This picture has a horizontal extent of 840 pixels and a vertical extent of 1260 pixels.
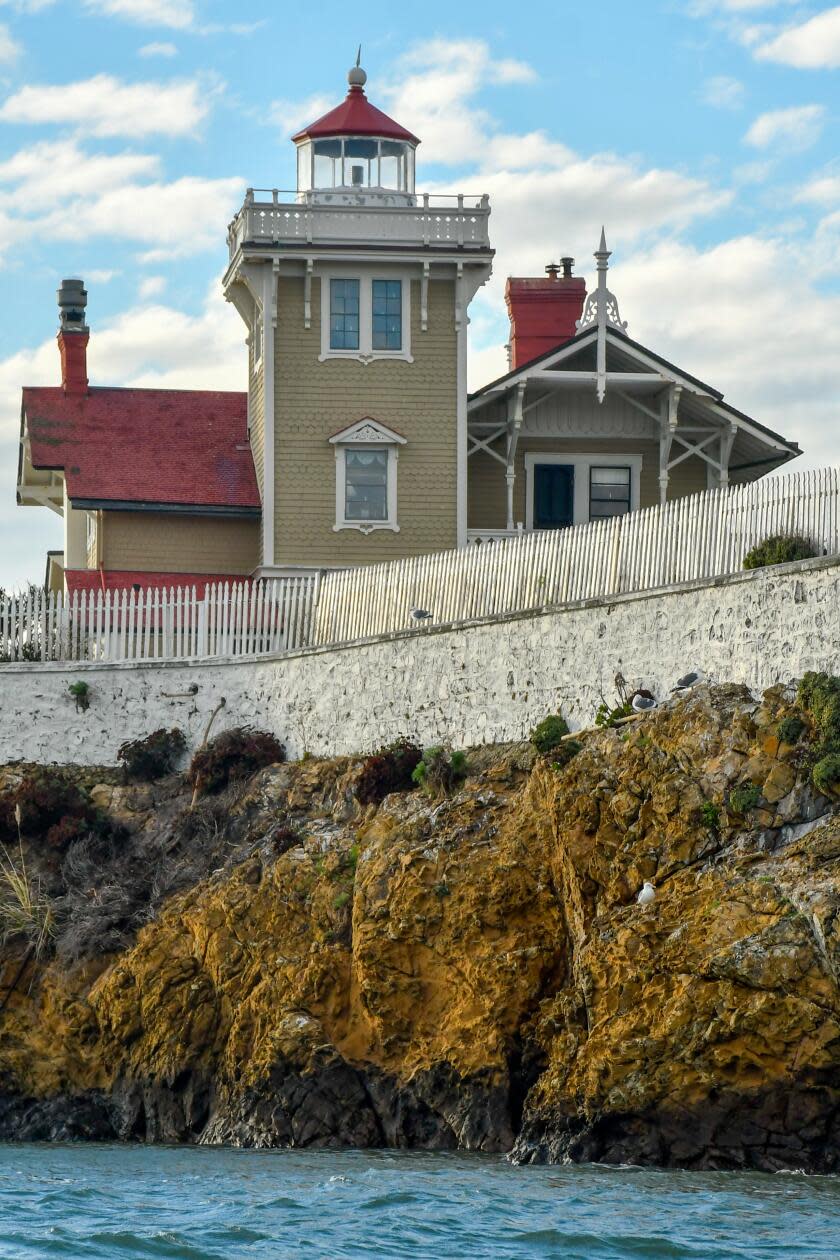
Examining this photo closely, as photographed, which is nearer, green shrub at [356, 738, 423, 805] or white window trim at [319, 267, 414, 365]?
green shrub at [356, 738, 423, 805]

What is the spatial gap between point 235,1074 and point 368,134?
19624mm

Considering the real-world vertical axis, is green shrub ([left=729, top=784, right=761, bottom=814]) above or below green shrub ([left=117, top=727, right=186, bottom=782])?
below

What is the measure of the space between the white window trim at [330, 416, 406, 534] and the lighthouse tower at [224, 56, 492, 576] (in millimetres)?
25

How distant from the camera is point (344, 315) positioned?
43438mm

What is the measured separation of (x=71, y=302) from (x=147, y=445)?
4.45m

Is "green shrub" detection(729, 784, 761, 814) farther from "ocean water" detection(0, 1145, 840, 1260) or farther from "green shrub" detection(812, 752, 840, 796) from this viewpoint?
"ocean water" detection(0, 1145, 840, 1260)

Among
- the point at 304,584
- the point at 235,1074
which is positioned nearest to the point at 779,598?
the point at 235,1074

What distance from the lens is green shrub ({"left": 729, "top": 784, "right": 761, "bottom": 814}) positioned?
2717cm

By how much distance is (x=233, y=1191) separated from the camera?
83.3 feet

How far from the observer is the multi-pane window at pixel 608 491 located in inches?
1761

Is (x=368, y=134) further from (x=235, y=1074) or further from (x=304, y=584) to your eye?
(x=235, y=1074)

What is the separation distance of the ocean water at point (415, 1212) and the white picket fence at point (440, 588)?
851 centimetres

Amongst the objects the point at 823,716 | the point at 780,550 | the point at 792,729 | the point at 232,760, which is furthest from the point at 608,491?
the point at 823,716

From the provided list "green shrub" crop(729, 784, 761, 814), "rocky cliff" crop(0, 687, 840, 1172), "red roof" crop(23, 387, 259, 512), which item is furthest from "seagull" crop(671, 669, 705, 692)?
"red roof" crop(23, 387, 259, 512)
